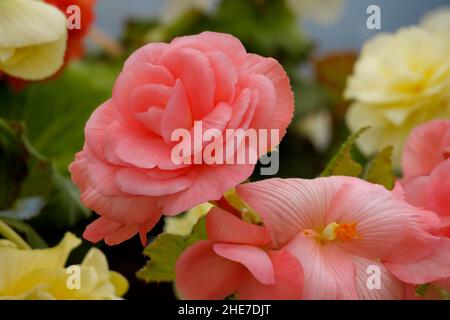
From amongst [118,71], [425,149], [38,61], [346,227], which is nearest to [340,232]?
[346,227]

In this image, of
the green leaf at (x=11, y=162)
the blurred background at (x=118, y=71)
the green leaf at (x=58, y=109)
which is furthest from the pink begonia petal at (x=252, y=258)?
the green leaf at (x=58, y=109)

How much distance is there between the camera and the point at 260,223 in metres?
0.30

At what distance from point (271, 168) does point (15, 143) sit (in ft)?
0.65

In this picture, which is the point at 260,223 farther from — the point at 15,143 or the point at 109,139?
the point at 15,143

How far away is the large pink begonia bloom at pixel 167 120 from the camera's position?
0.93 feet

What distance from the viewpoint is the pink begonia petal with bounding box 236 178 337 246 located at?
290 millimetres

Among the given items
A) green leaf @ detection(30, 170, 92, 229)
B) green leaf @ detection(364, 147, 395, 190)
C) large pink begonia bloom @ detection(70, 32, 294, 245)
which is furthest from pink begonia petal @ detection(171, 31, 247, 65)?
green leaf @ detection(30, 170, 92, 229)

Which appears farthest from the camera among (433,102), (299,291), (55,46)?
(433,102)

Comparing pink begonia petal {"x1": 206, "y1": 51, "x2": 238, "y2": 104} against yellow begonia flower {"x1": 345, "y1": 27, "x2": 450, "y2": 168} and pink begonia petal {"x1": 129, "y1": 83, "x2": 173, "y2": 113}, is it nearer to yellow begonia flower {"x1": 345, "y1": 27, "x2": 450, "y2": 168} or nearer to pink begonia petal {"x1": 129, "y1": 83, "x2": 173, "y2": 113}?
pink begonia petal {"x1": 129, "y1": 83, "x2": 173, "y2": 113}

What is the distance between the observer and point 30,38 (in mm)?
386

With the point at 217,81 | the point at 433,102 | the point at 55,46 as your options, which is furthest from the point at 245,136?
the point at 433,102

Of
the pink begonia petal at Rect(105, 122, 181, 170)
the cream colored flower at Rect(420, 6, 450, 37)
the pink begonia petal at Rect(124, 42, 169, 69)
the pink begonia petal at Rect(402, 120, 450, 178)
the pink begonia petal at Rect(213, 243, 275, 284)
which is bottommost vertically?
the pink begonia petal at Rect(213, 243, 275, 284)

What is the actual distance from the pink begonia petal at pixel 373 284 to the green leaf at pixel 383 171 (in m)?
0.09

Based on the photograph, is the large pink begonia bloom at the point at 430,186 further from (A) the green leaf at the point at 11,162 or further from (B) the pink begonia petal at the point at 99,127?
(A) the green leaf at the point at 11,162
